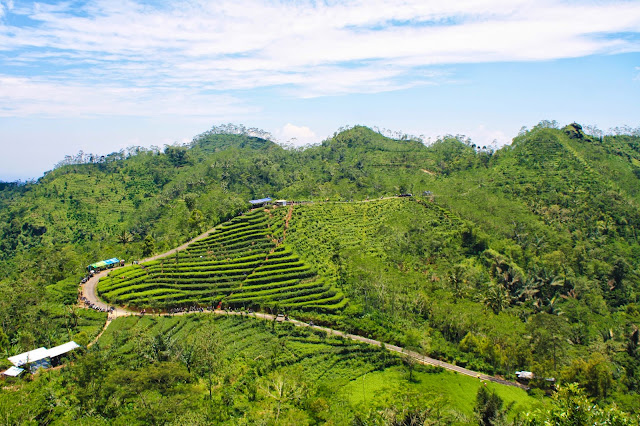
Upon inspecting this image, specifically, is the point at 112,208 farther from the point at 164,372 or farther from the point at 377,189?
the point at 164,372

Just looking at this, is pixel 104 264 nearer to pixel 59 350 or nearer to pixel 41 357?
pixel 59 350

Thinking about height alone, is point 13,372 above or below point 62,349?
above

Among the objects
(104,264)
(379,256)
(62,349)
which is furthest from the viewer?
(379,256)

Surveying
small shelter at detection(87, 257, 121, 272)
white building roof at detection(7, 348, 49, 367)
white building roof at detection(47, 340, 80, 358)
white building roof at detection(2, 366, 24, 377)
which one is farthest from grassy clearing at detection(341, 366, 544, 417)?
small shelter at detection(87, 257, 121, 272)

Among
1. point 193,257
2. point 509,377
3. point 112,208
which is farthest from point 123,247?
point 509,377

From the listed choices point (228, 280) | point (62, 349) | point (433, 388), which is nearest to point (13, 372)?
point (62, 349)

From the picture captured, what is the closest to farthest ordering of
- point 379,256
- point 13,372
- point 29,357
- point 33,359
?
point 13,372 → point 33,359 → point 29,357 → point 379,256

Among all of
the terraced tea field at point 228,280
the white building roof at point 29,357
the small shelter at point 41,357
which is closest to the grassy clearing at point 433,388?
the terraced tea field at point 228,280
